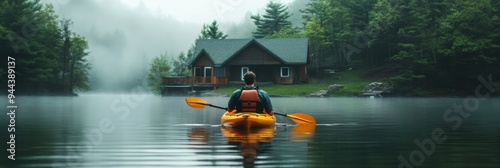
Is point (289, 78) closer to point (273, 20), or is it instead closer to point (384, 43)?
point (384, 43)

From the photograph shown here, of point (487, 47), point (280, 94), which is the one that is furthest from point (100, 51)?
point (487, 47)

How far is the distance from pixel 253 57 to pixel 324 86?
1098cm

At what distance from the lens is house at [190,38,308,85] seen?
72.3 meters

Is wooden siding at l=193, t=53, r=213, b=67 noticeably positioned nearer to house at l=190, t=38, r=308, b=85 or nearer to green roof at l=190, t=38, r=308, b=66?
house at l=190, t=38, r=308, b=85

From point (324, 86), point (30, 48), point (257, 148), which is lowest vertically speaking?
point (257, 148)

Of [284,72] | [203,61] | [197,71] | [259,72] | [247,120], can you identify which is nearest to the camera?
[247,120]

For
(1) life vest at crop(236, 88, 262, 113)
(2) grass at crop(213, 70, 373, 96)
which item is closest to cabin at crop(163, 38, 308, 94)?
(2) grass at crop(213, 70, 373, 96)

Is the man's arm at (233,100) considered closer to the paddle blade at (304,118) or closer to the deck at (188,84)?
the paddle blade at (304,118)

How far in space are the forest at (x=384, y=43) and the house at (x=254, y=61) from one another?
234 inches

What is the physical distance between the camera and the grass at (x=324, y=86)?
61.8 metres

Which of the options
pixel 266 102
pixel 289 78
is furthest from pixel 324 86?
pixel 266 102

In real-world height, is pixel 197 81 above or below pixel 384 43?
below

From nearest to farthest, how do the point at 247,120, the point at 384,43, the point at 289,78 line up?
the point at 247,120
the point at 289,78
the point at 384,43

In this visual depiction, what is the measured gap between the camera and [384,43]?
82125 mm
